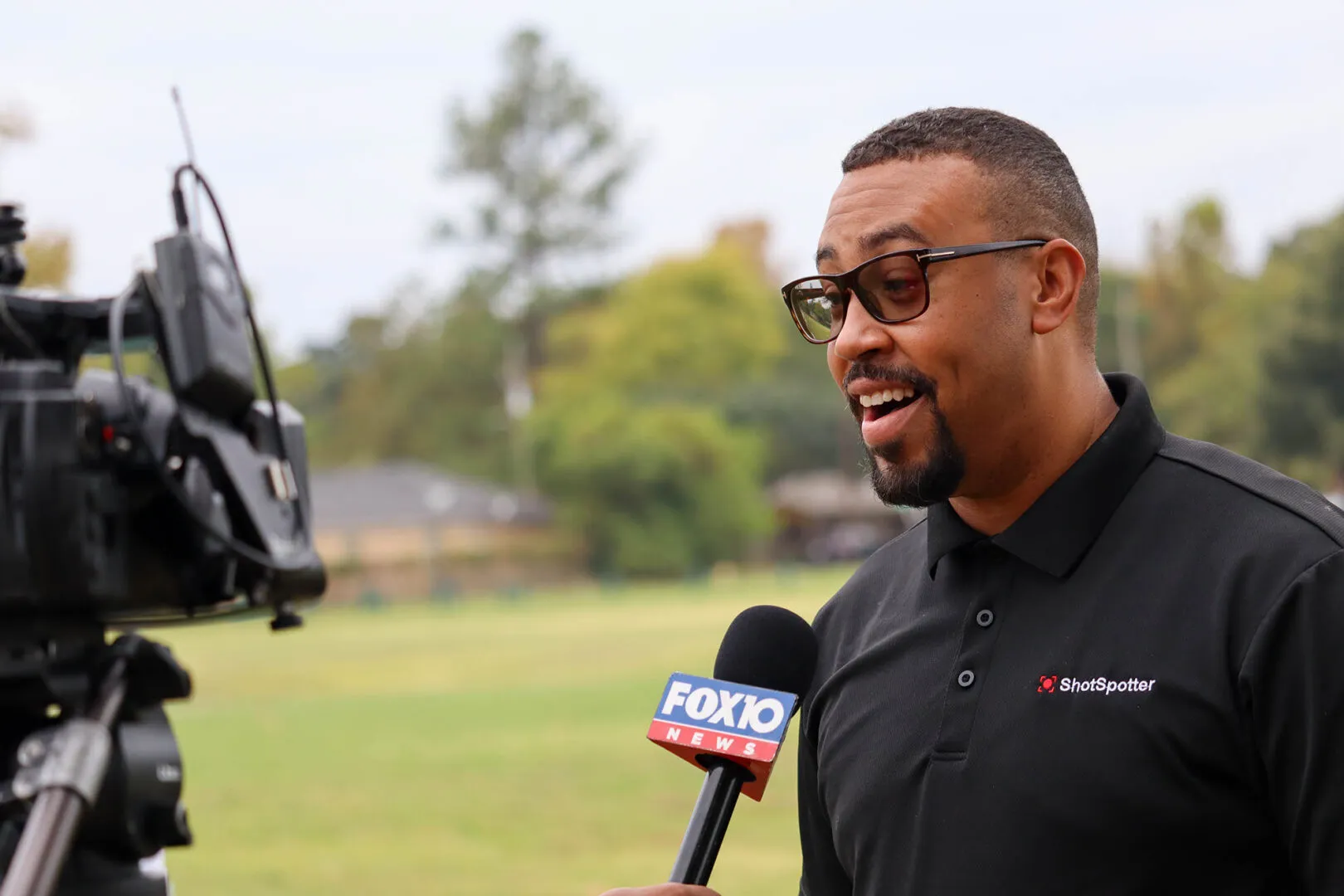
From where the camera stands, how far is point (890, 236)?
8.07 ft

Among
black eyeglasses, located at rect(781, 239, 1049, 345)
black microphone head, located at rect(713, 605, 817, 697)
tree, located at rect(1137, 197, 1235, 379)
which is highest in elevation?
tree, located at rect(1137, 197, 1235, 379)

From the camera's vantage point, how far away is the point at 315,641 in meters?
37.9

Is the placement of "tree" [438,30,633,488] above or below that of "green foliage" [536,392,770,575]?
above

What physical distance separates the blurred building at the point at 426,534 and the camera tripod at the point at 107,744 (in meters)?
60.7

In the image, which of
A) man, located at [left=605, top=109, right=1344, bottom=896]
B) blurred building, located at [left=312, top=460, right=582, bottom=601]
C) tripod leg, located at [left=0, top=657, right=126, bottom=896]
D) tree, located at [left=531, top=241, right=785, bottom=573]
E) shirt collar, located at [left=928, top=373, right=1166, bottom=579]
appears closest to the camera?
tripod leg, located at [left=0, top=657, right=126, bottom=896]

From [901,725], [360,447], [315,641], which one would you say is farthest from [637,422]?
[901,725]

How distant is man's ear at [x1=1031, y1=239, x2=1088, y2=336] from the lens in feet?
8.23

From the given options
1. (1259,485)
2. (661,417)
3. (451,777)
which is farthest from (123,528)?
(661,417)

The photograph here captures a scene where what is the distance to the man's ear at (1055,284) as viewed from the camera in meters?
2.51

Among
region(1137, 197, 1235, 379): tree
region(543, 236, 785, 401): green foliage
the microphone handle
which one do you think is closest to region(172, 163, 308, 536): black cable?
the microphone handle

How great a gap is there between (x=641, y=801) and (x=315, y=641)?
26.2 metres

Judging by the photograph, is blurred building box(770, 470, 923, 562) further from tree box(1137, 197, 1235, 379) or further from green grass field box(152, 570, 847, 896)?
green grass field box(152, 570, 847, 896)

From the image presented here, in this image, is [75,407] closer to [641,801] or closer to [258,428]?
[258,428]

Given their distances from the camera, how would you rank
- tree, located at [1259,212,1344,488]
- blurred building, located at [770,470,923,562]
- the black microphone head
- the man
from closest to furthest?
the man < the black microphone head < tree, located at [1259,212,1344,488] < blurred building, located at [770,470,923,562]
